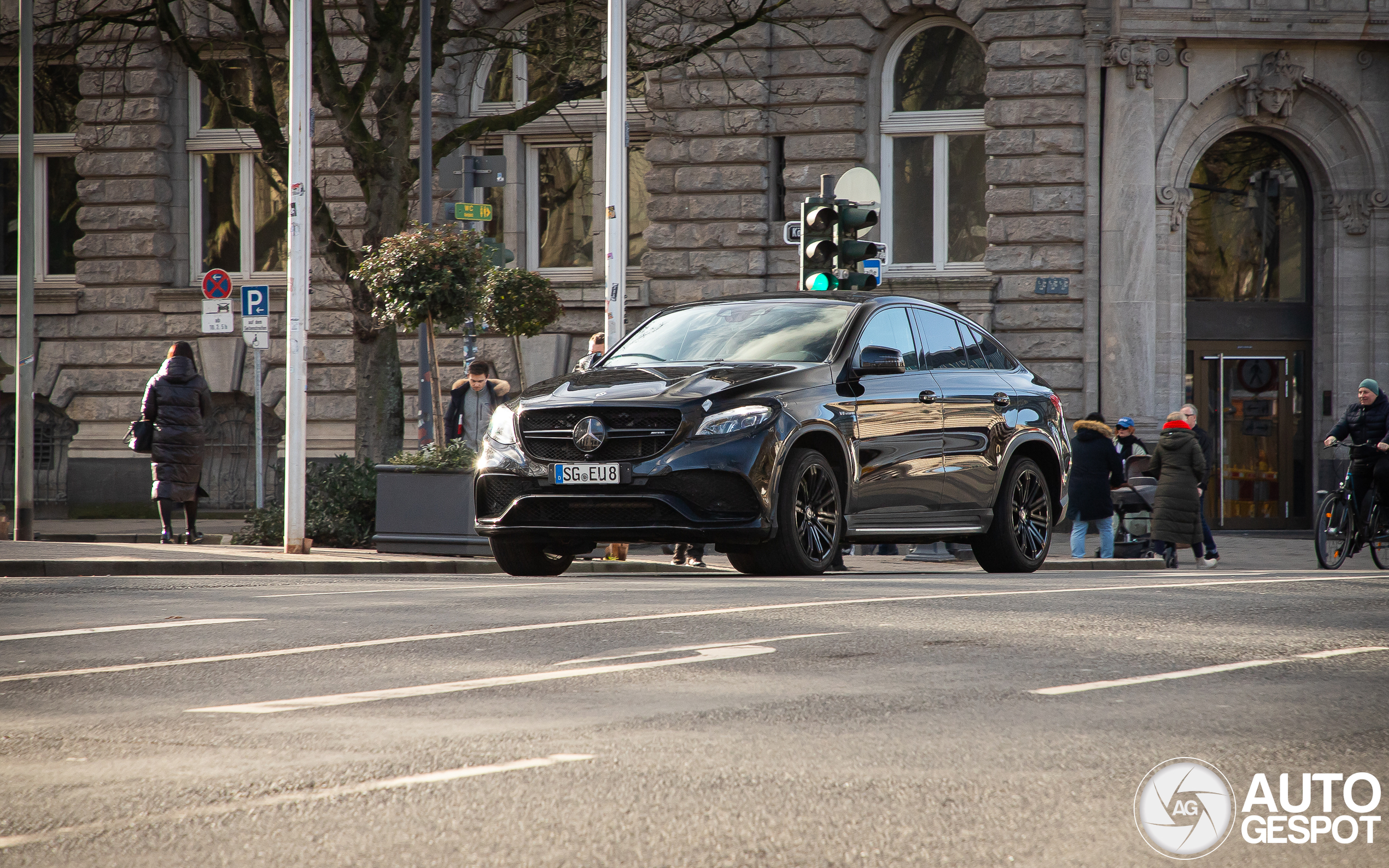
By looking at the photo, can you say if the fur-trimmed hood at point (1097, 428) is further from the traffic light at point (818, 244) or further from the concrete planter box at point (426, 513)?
the concrete planter box at point (426, 513)

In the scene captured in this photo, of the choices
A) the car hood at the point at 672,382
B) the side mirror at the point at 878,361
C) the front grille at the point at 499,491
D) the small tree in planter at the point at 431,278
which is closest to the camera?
the car hood at the point at 672,382

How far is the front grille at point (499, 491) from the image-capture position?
10102 mm

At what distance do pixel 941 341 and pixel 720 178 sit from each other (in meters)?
12.7

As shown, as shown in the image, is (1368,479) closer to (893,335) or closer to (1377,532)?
(1377,532)

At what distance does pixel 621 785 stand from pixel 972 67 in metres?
21.3

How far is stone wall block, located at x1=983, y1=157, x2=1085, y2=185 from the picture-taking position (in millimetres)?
22750

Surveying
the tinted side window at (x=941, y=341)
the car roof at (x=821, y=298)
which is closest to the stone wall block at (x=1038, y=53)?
the tinted side window at (x=941, y=341)

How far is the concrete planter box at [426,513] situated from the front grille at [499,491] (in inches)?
157

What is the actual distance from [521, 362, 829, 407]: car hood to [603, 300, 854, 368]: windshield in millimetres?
219

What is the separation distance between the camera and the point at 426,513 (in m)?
14.6

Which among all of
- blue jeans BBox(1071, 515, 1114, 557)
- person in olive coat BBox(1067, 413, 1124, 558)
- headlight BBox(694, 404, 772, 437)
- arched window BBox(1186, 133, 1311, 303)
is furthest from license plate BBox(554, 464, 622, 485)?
arched window BBox(1186, 133, 1311, 303)

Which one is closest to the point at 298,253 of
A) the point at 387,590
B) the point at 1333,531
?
the point at 387,590

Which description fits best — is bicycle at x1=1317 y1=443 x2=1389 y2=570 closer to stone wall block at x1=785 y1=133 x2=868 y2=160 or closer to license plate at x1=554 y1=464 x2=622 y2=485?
stone wall block at x1=785 y1=133 x2=868 y2=160

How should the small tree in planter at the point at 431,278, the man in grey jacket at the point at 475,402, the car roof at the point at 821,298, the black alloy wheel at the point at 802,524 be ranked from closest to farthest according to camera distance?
the black alloy wheel at the point at 802,524 < the car roof at the point at 821,298 < the small tree in planter at the point at 431,278 < the man in grey jacket at the point at 475,402
